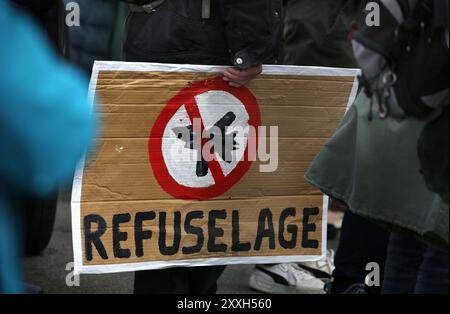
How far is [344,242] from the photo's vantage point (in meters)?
3.80

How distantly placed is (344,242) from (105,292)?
125cm

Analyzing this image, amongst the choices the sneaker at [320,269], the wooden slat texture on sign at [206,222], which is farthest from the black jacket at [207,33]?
the sneaker at [320,269]

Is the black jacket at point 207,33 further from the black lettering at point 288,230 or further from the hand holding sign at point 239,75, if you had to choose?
the black lettering at point 288,230

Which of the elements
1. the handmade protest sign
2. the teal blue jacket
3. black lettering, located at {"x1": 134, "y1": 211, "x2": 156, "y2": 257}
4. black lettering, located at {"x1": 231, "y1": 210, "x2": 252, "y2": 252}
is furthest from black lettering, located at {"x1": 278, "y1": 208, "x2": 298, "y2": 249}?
the teal blue jacket

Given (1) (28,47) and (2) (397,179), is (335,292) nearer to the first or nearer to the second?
(2) (397,179)

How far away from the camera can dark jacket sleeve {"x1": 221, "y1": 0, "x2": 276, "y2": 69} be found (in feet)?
11.0

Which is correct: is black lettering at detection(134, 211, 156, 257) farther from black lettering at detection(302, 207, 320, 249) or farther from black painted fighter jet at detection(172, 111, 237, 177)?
black lettering at detection(302, 207, 320, 249)

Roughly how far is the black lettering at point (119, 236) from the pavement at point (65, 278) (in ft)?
2.45

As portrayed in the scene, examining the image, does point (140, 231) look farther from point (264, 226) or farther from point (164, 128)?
point (264, 226)

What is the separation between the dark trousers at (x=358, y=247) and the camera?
12.3 feet

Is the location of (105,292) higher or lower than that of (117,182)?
lower

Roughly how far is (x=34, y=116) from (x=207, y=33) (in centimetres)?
206

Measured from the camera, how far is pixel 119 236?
3.54 metres
